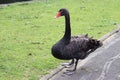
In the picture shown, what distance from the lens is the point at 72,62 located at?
7.22 meters

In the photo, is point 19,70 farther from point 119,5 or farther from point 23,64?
point 119,5

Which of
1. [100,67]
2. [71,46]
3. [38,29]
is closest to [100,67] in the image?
[100,67]

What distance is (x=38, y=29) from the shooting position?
10.3 meters

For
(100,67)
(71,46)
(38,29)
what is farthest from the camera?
(38,29)

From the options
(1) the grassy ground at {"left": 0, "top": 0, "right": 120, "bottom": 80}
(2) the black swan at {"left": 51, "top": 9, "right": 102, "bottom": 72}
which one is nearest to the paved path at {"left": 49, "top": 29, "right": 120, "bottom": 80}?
(2) the black swan at {"left": 51, "top": 9, "right": 102, "bottom": 72}

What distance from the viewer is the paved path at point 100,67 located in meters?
6.75

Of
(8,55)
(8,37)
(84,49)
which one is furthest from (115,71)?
(8,37)

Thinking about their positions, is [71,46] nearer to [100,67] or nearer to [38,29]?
[100,67]

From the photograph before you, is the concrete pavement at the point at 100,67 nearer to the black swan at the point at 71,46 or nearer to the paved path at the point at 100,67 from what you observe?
the paved path at the point at 100,67

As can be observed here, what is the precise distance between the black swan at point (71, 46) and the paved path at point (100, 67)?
10.8 inches

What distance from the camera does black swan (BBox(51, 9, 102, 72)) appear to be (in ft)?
22.0

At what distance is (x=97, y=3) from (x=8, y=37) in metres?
6.26

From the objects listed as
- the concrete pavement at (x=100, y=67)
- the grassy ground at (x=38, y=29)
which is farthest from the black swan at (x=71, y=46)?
the grassy ground at (x=38, y=29)

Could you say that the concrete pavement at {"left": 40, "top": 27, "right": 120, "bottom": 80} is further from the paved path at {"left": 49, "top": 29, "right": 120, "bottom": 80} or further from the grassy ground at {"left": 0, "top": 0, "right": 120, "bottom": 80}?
the grassy ground at {"left": 0, "top": 0, "right": 120, "bottom": 80}
